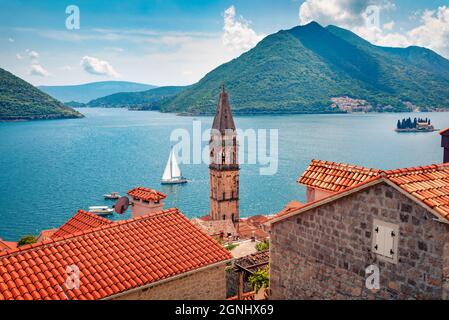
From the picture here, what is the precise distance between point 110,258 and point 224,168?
40.8 m

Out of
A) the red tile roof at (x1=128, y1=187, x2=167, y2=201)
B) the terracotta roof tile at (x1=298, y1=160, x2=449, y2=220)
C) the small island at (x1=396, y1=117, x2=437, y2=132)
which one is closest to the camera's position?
the terracotta roof tile at (x1=298, y1=160, x2=449, y2=220)

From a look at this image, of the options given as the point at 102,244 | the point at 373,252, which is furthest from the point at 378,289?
the point at 102,244

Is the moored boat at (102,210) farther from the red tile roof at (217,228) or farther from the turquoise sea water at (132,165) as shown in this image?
the red tile roof at (217,228)

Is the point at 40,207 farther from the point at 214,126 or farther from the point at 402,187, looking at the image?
the point at 402,187

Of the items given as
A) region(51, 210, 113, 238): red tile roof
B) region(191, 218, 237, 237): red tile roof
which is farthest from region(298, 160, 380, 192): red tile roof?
region(191, 218, 237, 237): red tile roof

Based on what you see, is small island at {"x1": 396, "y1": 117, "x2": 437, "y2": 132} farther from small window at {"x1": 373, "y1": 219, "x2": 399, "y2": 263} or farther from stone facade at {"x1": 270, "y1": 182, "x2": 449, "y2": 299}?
small window at {"x1": 373, "y1": 219, "x2": 399, "y2": 263}

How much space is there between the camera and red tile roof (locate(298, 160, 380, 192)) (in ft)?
29.7

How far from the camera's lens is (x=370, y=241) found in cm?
689

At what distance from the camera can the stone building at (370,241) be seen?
607 centimetres

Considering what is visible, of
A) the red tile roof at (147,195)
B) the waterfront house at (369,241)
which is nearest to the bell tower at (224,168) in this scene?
the red tile roof at (147,195)

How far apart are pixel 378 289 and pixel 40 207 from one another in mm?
68955

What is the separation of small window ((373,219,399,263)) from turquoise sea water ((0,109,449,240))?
55.0m
